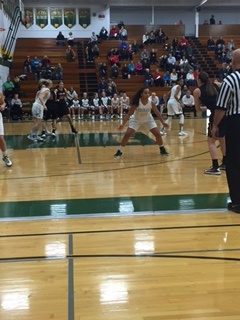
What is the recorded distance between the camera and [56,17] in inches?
1258

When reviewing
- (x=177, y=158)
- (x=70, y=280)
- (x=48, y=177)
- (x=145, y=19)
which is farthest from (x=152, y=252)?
(x=145, y=19)

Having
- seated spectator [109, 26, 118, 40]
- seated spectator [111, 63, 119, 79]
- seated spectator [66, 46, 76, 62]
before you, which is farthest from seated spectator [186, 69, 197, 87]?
seated spectator [109, 26, 118, 40]

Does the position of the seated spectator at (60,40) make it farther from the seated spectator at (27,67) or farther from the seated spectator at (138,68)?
the seated spectator at (138,68)

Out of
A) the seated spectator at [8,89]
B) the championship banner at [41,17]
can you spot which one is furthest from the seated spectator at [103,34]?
the seated spectator at [8,89]

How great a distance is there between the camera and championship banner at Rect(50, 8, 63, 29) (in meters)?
32.0

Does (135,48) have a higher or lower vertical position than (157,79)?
higher

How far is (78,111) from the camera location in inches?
867

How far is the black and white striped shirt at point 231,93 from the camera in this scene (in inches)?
185

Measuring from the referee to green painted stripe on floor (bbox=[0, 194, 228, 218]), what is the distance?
380mm

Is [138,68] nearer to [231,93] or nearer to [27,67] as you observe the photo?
[27,67]

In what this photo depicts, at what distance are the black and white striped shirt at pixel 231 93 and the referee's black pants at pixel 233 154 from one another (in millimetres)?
138

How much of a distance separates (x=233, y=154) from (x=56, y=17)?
1175 inches

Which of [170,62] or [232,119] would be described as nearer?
[232,119]

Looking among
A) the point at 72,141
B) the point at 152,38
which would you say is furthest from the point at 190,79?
the point at 72,141
